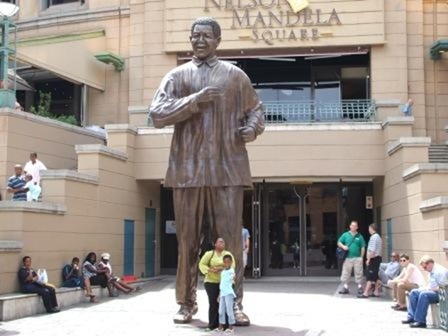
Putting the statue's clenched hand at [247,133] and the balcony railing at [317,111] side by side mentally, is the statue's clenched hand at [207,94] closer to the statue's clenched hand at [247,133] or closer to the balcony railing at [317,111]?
the statue's clenched hand at [247,133]

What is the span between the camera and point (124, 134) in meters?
20.8

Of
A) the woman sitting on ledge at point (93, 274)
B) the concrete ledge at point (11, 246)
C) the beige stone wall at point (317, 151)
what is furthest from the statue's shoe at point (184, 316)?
the beige stone wall at point (317, 151)

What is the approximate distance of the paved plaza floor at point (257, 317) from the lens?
10094 mm

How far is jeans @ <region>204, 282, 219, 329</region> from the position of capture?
962 cm

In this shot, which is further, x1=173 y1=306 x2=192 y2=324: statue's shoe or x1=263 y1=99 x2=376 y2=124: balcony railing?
x1=263 y1=99 x2=376 y2=124: balcony railing

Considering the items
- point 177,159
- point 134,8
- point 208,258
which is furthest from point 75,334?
point 134,8

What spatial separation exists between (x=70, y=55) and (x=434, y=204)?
44.7 feet

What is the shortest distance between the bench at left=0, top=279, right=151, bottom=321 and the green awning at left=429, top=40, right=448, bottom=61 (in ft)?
46.8

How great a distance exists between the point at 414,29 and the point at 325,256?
26.7 feet

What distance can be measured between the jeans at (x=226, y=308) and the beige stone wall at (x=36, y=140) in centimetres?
1024

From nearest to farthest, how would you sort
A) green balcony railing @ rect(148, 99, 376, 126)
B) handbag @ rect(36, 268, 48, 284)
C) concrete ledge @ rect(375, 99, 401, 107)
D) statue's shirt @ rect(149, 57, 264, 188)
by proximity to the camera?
statue's shirt @ rect(149, 57, 264, 188) → handbag @ rect(36, 268, 48, 284) → concrete ledge @ rect(375, 99, 401, 107) → green balcony railing @ rect(148, 99, 376, 126)

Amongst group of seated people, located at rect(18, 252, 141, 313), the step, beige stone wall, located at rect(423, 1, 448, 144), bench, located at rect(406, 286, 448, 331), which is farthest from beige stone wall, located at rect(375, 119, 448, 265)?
group of seated people, located at rect(18, 252, 141, 313)

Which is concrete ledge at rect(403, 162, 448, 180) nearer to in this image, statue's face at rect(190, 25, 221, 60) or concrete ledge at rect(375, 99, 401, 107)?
concrete ledge at rect(375, 99, 401, 107)

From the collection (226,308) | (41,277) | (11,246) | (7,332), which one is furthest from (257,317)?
(11,246)
